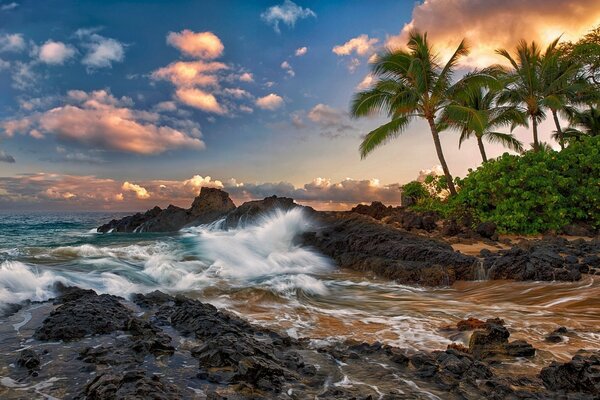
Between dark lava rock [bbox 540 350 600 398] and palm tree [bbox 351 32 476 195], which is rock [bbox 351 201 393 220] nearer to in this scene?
palm tree [bbox 351 32 476 195]

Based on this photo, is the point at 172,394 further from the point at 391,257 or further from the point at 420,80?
the point at 420,80

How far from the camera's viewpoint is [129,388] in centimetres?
283

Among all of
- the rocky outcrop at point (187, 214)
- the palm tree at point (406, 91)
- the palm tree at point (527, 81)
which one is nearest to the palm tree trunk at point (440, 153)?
the palm tree at point (406, 91)

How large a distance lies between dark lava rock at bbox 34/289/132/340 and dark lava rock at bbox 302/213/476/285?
630 cm

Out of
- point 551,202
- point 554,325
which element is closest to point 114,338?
point 554,325

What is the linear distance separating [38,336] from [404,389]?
159 inches

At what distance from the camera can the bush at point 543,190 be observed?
15531mm

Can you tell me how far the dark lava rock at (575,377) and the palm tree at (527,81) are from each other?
2474 centimetres

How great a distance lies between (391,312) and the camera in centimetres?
673

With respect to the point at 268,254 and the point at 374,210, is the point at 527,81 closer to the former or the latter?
the point at 374,210

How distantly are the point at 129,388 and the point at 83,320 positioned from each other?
241 cm

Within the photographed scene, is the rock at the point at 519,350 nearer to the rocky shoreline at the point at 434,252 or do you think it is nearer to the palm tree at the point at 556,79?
the rocky shoreline at the point at 434,252

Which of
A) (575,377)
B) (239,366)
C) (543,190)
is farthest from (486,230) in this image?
(239,366)

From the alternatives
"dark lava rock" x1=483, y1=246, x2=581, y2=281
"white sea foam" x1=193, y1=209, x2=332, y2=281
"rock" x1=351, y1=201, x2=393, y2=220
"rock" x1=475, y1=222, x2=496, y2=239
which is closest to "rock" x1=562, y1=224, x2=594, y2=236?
"rock" x1=475, y1=222, x2=496, y2=239
